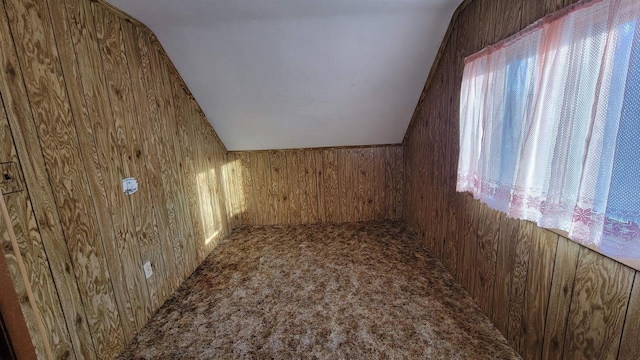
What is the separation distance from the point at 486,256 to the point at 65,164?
2376mm

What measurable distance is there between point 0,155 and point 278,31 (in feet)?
5.11

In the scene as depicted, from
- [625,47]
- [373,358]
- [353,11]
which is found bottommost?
[373,358]

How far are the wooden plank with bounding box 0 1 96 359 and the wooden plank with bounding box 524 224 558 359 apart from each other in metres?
2.23

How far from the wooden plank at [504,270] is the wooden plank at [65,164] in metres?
2.24

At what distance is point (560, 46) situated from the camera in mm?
953

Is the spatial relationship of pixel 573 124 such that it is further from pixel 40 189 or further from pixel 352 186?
pixel 352 186

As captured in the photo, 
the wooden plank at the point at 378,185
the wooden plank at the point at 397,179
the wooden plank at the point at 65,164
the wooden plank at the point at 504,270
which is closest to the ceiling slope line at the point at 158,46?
the wooden plank at the point at 65,164

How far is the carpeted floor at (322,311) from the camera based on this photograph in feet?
4.87

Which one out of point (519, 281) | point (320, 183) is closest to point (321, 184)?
point (320, 183)

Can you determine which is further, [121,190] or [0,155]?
[121,190]

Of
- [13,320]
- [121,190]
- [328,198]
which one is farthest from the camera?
[328,198]

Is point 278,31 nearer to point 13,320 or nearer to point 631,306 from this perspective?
point 13,320

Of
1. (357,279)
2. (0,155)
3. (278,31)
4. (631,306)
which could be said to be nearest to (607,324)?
(631,306)

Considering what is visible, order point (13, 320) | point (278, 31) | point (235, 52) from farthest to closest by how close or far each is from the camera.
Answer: point (235, 52)
point (278, 31)
point (13, 320)
